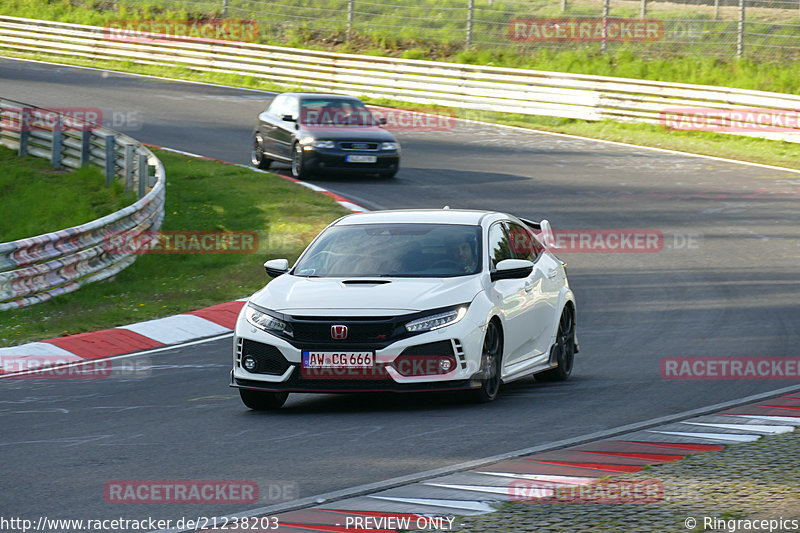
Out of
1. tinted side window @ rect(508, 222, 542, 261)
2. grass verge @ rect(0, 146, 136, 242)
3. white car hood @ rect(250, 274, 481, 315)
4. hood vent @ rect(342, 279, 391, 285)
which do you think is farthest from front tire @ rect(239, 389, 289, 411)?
grass verge @ rect(0, 146, 136, 242)

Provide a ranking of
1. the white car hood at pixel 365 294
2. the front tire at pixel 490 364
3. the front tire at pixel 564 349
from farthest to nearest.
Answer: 1. the front tire at pixel 564 349
2. the front tire at pixel 490 364
3. the white car hood at pixel 365 294

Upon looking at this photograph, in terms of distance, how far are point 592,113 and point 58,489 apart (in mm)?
26096

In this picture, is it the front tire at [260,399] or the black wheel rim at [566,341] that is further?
the black wheel rim at [566,341]

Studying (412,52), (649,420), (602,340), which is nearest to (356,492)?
(649,420)

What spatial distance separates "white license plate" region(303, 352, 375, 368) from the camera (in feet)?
29.4

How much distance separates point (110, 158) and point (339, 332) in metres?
15.1

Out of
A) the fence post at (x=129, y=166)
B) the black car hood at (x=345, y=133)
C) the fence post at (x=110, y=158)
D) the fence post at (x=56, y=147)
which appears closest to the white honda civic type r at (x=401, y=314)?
the fence post at (x=129, y=166)

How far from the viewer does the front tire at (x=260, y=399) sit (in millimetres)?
9430

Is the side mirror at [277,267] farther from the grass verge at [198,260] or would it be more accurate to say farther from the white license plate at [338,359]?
the grass verge at [198,260]

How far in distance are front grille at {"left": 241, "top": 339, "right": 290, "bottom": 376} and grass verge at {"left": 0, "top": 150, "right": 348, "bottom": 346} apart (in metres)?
4.70

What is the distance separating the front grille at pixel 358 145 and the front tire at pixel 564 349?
523 inches

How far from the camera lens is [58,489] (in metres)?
6.80

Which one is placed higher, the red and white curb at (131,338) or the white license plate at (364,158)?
the white license plate at (364,158)

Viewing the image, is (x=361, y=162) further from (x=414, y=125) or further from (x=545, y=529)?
(x=545, y=529)
